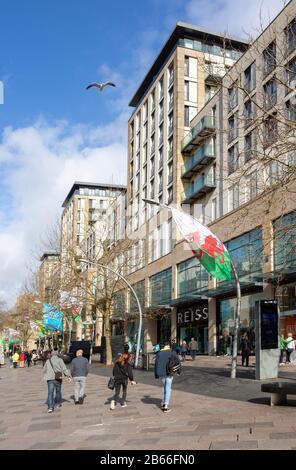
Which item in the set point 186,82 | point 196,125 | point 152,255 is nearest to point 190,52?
point 186,82

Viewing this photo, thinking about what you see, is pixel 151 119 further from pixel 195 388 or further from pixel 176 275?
pixel 195 388

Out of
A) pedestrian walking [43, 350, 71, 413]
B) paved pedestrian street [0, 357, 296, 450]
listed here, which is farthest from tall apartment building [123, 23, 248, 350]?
pedestrian walking [43, 350, 71, 413]

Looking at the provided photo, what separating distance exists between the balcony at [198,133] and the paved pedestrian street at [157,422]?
29054mm

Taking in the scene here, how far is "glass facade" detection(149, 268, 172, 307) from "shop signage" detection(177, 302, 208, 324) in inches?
97.5

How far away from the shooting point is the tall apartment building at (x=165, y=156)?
5034 cm

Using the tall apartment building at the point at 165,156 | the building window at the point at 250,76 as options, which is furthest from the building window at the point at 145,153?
the building window at the point at 250,76

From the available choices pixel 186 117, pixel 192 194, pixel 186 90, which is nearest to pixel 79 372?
pixel 192 194

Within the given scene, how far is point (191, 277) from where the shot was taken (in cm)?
4506

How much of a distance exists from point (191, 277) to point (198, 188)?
25.3 feet

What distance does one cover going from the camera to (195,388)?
18.5m

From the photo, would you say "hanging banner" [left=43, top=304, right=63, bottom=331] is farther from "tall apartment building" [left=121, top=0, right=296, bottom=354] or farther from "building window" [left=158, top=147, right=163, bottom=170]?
"building window" [left=158, top=147, right=163, bottom=170]

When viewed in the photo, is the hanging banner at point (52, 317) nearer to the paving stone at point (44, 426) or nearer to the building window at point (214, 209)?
the building window at point (214, 209)

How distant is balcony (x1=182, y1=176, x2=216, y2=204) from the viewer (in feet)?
144

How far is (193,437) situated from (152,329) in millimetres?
47364
